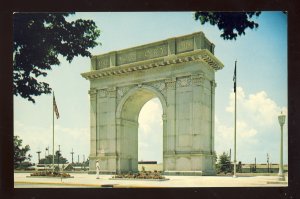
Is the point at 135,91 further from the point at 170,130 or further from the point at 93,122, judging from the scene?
the point at 93,122

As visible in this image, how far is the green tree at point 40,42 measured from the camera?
12180 millimetres

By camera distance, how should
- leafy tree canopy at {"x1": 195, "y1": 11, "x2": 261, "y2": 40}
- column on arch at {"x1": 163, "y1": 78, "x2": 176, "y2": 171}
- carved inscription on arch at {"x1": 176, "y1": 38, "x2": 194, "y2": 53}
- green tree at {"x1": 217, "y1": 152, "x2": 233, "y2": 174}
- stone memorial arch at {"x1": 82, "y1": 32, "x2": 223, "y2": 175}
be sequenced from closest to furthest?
leafy tree canopy at {"x1": 195, "y1": 11, "x2": 261, "y2": 40} → stone memorial arch at {"x1": 82, "y1": 32, "x2": 223, "y2": 175} → carved inscription on arch at {"x1": 176, "y1": 38, "x2": 194, "y2": 53} → column on arch at {"x1": 163, "y1": 78, "x2": 176, "y2": 171} → green tree at {"x1": 217, "y1": 152, "x2": 233, "y2": 174}

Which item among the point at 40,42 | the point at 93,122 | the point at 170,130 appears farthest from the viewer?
the point at 93,122

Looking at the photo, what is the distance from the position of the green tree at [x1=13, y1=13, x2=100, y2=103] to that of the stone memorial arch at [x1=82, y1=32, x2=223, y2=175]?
45.5 feet

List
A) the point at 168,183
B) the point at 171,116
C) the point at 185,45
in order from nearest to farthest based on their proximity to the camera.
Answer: the point at 168,183
the point at 185,45
the point at 171,116

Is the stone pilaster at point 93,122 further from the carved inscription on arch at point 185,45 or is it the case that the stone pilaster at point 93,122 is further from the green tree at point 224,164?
the green tree at point 224,164

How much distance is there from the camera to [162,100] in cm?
2780

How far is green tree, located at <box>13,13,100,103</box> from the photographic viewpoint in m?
12.2

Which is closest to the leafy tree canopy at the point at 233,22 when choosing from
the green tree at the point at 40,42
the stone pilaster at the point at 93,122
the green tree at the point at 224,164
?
the green tree at the point at 40,42

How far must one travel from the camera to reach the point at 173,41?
1052 inches

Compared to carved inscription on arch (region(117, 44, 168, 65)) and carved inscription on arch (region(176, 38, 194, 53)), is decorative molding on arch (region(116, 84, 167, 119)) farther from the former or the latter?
carved inscription on arch (region(176, 38, 194, 53))

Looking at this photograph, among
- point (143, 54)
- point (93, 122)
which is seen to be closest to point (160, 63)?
point (143, 54)

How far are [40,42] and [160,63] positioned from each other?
15.8 m

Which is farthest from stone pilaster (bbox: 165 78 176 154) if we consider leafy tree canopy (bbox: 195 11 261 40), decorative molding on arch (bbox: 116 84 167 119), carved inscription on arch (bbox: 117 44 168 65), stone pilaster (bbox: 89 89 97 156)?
leafy tree canopy (bbox: 195 11 261 40)
